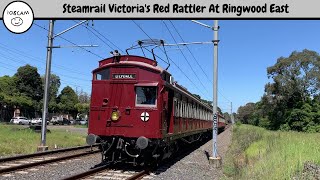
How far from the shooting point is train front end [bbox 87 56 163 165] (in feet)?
41.5

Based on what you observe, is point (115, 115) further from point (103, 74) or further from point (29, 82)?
point (29, 82)

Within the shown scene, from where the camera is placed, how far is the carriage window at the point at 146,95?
12773 mm

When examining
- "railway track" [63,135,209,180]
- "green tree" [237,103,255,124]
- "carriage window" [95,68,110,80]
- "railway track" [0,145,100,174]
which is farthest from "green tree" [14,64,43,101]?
"green tree" [237,103,255,124]

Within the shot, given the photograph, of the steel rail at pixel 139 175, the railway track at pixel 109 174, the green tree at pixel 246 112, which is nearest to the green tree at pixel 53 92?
the railway track at pixel 109 174

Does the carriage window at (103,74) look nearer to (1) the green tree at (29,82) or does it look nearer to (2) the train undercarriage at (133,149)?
(2) the train undercarriage at (133,149)

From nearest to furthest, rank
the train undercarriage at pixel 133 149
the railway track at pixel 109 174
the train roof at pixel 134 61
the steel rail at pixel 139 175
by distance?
the steel rail at pixel 139 175
the railway track at pixel 109 174
the train undercarriage at pixel 133 149
the train roof at pixel 134 61

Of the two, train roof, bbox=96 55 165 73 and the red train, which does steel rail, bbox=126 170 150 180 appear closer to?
the red train

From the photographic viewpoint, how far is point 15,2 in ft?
19.5

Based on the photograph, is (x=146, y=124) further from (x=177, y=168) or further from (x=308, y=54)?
(x=308, y=54)

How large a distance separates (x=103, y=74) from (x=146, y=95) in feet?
5.66

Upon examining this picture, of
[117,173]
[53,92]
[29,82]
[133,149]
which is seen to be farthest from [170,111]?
[53,92]

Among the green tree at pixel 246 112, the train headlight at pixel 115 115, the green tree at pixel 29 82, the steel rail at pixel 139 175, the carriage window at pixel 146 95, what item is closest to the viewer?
the steel rail at pixel 139 175

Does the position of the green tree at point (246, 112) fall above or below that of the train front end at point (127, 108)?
above

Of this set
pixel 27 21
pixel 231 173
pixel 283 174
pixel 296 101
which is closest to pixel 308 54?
pixel 296 101
